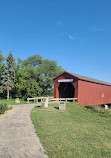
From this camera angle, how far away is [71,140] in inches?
197

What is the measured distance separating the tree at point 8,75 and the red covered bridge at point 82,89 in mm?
11140

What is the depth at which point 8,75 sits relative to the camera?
94.1 ft

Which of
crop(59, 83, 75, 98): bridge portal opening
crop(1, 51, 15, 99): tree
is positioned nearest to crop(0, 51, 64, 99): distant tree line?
crop(1, 51, 15, 99): tree

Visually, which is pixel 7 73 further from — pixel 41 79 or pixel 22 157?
pixel 22 157

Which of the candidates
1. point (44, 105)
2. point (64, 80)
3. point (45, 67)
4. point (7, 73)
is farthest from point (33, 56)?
point (44, 105)

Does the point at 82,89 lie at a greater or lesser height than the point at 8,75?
lesser

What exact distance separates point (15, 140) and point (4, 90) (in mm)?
26517

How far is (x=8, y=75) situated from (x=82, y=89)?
16.1m

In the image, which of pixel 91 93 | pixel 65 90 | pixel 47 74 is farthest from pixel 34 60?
pixel 91 93

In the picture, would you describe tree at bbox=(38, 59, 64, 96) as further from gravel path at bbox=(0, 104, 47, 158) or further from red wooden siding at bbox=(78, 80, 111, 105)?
gravel path at bbox=(0, 104, 47, 158)

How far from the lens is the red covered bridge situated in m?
19.6

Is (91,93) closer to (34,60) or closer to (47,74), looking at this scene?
(47,74)

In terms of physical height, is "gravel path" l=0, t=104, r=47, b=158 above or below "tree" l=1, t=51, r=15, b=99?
below

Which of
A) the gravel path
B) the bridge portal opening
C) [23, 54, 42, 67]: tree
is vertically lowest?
the gravel path
